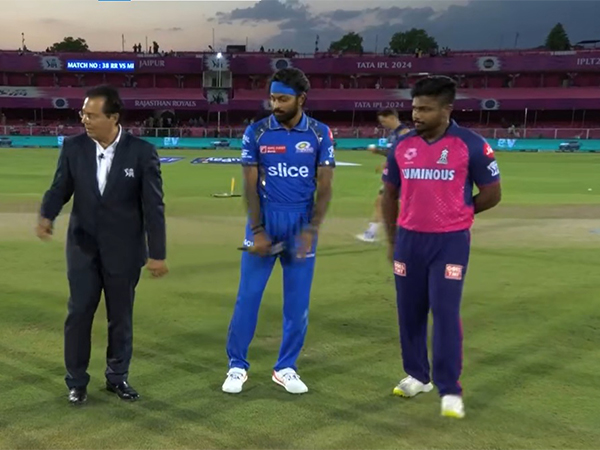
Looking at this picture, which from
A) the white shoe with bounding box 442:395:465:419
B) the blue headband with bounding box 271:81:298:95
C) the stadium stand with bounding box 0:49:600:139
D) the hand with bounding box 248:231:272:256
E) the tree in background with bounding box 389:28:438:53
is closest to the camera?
→ the white shoe with bounding box 442:395:465:419

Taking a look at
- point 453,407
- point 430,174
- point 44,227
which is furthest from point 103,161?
point 453,407

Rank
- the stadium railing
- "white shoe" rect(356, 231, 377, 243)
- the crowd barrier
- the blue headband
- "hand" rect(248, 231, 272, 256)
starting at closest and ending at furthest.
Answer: the blue headband < "hand" rect(248, 231, 272, 256) < "white shoe" rect(356, 231, 377, 243) < the crowd barrier < the stadium railing

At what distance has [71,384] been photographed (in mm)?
3967

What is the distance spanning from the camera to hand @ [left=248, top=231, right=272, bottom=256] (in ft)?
13.6

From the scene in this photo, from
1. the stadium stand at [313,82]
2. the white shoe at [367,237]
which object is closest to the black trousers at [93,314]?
the white shoe at [367,237]

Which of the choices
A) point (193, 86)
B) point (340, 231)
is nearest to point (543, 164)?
point (340, 231)

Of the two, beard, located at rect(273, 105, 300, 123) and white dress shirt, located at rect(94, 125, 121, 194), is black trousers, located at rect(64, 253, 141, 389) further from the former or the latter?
beard, located at rect(273, 105, 300, 123)

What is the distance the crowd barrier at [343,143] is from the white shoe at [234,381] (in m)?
35.2

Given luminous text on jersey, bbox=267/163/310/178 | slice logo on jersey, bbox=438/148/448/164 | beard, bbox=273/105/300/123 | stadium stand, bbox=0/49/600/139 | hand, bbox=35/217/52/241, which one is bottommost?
hand, bbox=35/217/52/241

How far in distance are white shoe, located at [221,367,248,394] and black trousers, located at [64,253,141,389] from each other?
721mm

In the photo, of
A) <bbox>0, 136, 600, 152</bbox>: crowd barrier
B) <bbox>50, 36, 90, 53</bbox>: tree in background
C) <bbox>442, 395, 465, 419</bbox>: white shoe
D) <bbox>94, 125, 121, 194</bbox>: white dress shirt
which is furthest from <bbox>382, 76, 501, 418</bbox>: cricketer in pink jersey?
<bbox>50, 36, 90, 53</bbox>: tree in background

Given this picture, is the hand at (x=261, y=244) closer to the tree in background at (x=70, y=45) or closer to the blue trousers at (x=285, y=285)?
the blue trousers at (x=285, y=285)

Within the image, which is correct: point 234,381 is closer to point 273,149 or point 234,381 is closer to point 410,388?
point 410,388

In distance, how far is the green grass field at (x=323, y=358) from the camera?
11.9ft
